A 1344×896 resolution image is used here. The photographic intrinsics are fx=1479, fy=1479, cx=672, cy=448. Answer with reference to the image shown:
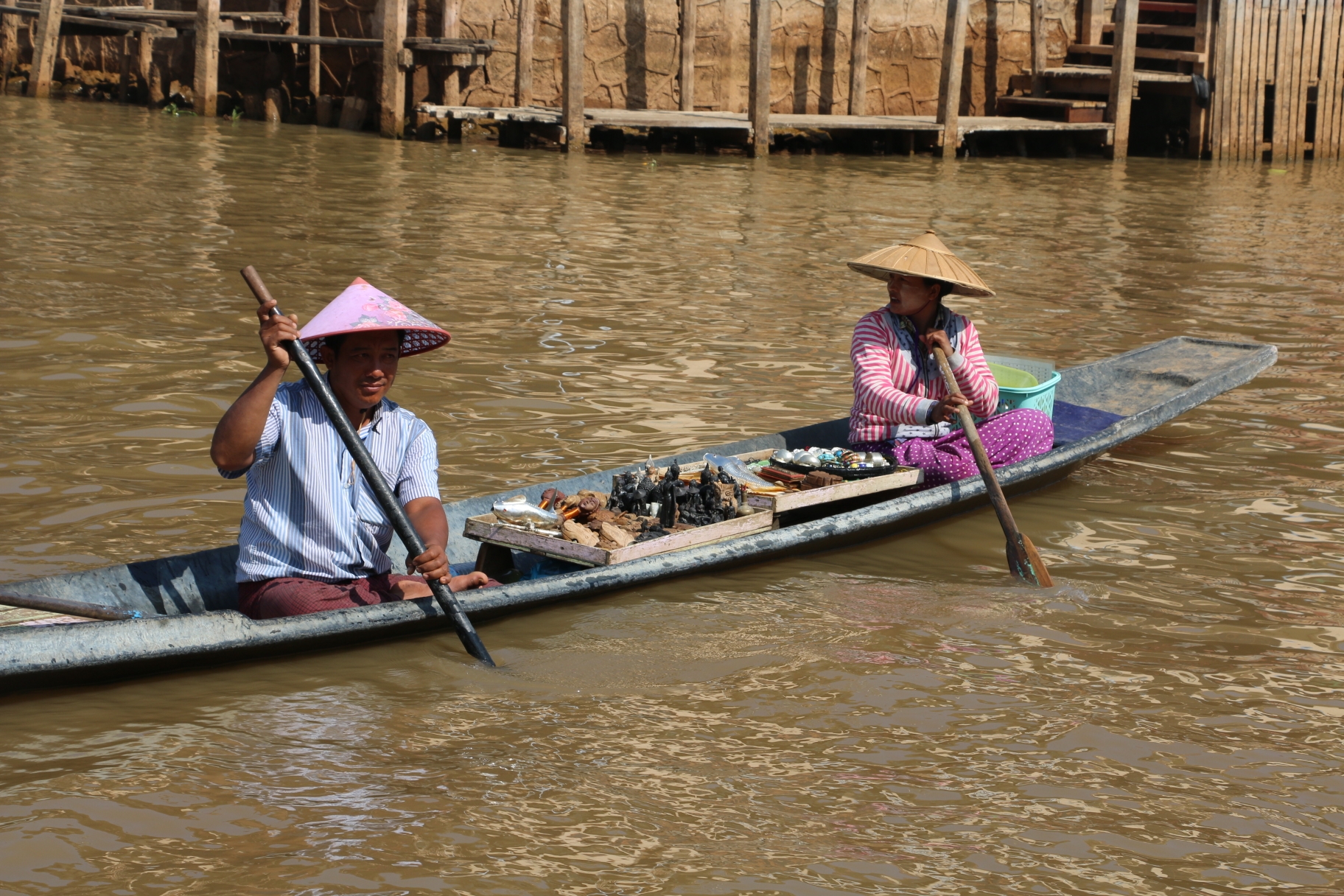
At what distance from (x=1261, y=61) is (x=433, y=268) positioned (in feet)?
40.3

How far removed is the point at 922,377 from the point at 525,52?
37.9 ft

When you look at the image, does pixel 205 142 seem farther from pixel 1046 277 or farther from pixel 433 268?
pixel 1046 277

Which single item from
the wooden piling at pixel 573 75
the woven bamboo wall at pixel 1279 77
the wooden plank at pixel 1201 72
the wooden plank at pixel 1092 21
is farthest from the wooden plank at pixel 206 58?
the woven bamboo wall at pixel 1279 77

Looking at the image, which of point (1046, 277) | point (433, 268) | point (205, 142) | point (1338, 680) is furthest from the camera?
point (205, 142)

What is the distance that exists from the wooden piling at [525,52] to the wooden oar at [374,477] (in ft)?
41.5

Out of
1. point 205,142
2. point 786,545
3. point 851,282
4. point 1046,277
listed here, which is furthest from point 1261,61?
point 786,545

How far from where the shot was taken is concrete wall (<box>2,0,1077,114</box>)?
16.8 m

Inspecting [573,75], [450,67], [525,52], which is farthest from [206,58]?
[573,75]

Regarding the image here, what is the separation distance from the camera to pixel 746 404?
7.07 m

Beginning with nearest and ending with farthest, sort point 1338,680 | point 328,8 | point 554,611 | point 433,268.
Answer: point 1338,680
point 554,611
point 433,268
point 328,8

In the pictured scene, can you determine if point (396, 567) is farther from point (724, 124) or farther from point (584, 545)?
point (724, 124)

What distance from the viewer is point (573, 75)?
1516 cm

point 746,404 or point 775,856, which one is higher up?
point 746,404

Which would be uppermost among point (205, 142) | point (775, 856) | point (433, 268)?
point (205, 142)
